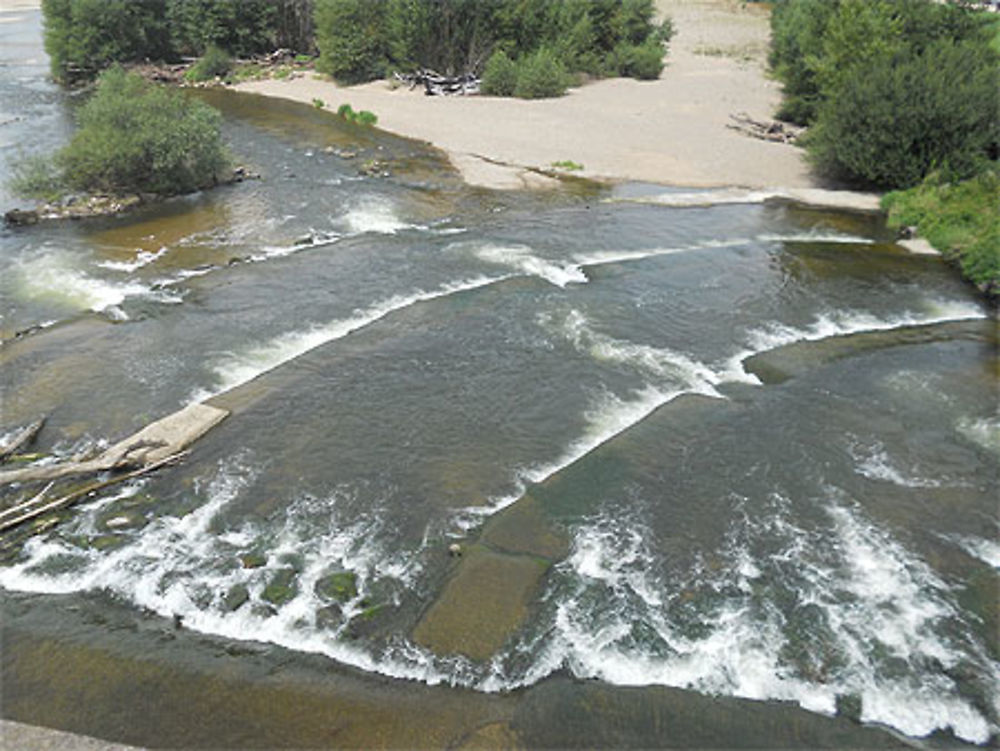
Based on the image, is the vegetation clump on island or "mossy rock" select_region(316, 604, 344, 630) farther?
the vegetation clump on island

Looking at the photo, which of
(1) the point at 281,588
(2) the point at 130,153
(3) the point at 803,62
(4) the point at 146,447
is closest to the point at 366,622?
(1) the point at 281,588

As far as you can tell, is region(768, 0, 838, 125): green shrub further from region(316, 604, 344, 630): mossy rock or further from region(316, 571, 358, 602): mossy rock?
region(316, 604, 344, 630): mossy rock

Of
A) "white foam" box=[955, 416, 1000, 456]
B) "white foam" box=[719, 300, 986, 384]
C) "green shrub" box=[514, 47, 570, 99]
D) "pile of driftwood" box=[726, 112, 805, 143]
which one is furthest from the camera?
"green shrub" box=[514, 47, 570, 99]

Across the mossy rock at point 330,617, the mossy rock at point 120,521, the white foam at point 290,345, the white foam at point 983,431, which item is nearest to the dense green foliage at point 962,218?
the white foam at point 983,431

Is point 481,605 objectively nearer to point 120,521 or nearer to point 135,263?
point 120,521

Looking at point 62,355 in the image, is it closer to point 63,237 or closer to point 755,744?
point 63,237

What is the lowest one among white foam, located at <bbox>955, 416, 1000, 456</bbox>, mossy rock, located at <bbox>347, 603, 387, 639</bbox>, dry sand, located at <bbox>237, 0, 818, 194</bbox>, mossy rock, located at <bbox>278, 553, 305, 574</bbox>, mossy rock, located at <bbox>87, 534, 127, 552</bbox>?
mossy rock, located at <bbox>87, 534, 127, 552</bbox>

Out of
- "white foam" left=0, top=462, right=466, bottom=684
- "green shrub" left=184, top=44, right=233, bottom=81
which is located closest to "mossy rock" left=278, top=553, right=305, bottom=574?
"white foam" left=0, top=462, right=466, bottom=684

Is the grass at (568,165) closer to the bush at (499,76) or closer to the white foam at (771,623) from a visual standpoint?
the bush at (499,76)
